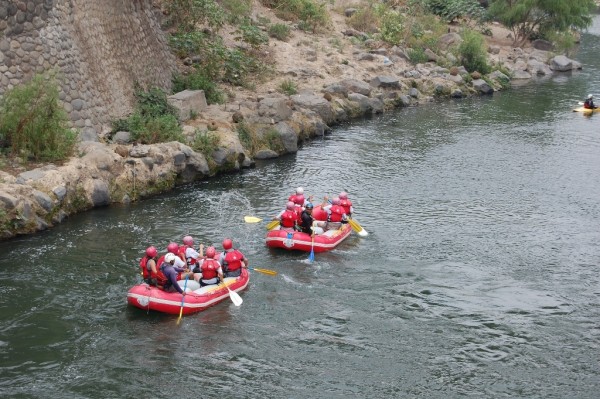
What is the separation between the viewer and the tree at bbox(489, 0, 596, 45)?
49500 mm

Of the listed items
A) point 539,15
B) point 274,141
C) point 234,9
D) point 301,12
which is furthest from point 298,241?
point 539,15

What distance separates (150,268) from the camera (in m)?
16.1

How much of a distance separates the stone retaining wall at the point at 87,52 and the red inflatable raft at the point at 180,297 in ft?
28.5

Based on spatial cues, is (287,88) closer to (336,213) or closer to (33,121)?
(336,213)

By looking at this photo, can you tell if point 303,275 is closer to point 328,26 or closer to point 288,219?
point 288,219

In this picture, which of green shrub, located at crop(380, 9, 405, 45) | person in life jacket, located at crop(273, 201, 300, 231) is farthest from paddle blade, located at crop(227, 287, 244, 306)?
green shrub, located at crop(380, 9, 405, 45)

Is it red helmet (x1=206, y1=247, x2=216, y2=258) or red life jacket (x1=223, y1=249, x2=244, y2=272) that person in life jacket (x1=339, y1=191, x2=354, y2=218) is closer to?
red life jacket (x1=223, y1=249, x2=244, y2=272)

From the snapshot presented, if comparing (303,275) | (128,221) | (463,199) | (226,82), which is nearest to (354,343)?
(303,275)

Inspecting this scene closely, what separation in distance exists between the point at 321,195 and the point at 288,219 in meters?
4.34

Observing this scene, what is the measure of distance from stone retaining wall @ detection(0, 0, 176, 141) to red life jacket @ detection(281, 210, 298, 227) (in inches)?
286

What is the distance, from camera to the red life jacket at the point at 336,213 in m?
20.4

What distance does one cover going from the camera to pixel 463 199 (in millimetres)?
23766

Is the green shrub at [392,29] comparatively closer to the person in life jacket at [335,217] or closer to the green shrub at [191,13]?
the green shrub at [191,13]

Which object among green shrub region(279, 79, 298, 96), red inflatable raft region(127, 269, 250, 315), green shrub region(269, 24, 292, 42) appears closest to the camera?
red inflatable raft region(127, 269, 250, 315)
